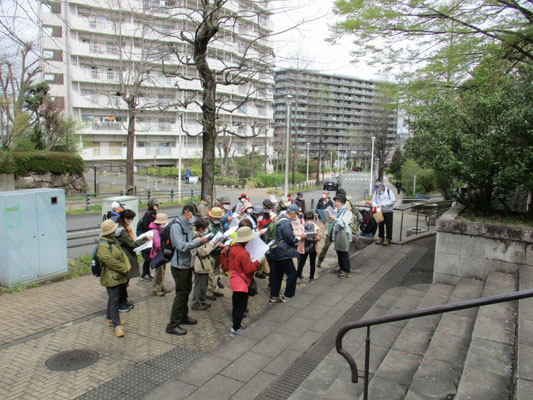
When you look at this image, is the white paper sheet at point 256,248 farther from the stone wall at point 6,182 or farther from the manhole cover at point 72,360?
the stone wall at point 6,182

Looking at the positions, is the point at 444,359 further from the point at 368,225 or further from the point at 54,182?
the point at 54,182

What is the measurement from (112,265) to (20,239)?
3.29 meters

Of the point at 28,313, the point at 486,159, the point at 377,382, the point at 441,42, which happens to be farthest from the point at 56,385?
the point at 441,42

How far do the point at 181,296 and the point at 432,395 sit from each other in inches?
140

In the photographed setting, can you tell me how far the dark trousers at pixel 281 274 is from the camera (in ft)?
23.4

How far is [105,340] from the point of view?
5715 mm

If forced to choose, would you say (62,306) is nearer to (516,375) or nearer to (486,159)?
(516,375)

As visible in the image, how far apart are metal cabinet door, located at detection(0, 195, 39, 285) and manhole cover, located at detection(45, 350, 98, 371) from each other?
10.6ft

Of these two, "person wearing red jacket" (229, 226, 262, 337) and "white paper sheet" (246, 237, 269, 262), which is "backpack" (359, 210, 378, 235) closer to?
"white paper sheet" (246, 237, 269, 262)

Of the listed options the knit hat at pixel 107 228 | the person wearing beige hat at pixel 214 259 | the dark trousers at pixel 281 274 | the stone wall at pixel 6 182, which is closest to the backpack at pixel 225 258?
the person wearing beige hat at pixel 214 259

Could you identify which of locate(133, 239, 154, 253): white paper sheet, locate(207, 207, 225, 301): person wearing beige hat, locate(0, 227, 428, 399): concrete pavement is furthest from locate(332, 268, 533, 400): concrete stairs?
locate(133, 239, 154, 253): white paper sheet

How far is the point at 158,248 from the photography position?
22.8 feet

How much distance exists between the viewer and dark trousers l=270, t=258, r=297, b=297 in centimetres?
712

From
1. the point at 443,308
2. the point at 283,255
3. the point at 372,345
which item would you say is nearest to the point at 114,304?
the point at 283,255
